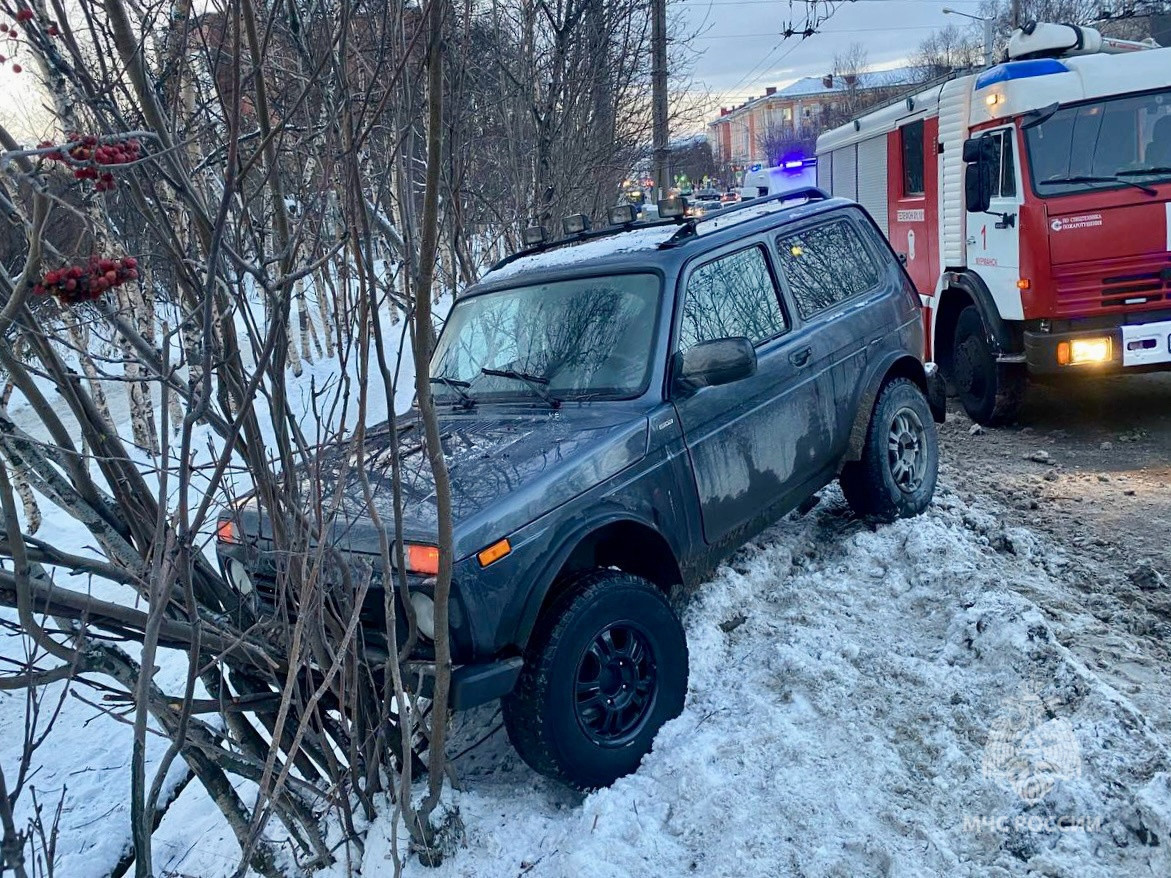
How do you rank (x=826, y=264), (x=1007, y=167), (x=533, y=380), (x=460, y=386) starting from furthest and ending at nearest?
(x=1007, y=167)
(x=826, y=264)
(x=460, y=386)
(x=533, y=380)

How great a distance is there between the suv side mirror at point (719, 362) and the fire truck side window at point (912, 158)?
22.1 feet

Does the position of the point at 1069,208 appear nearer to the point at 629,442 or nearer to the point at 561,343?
the point at 561,343

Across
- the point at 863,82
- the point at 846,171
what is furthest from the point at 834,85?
the point at 846,171

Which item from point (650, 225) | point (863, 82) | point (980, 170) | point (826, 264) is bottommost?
point (826, 264)

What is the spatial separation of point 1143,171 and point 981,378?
2.03 metres

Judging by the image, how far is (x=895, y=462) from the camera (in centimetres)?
511

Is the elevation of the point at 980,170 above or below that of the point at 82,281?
above

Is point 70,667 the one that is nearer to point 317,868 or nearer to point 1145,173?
point 317,868

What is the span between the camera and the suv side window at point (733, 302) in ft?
13.5

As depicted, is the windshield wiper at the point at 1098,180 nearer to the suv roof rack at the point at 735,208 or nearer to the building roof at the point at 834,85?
the suv roof rack at the point at 735,208

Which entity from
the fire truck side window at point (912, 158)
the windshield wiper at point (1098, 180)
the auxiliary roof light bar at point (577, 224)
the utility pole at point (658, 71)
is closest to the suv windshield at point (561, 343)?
the auxiliary roof light bar at point (577, 224)

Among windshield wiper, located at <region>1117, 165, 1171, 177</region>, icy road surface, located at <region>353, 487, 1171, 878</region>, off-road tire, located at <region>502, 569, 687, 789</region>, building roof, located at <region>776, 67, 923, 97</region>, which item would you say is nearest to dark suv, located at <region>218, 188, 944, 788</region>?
off-road tire, located at <region>502, 569, 687, 789</region>

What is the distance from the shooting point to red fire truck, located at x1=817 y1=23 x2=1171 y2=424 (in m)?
6.81

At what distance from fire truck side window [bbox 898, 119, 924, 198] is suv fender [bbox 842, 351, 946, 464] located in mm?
4633
